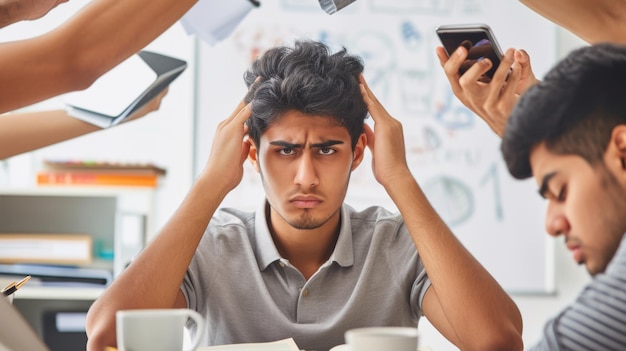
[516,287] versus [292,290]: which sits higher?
[292,290]

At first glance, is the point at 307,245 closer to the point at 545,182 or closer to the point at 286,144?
the point at 286,144

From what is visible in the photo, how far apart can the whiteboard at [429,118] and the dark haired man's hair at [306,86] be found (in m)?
1.30

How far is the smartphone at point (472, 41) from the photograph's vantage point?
4.77 feet

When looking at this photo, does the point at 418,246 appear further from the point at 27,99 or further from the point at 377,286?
the point at 27,99

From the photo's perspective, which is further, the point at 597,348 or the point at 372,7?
the point at 372,7

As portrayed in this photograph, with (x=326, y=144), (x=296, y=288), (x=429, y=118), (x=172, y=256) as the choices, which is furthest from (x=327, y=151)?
(x=429, y=118)

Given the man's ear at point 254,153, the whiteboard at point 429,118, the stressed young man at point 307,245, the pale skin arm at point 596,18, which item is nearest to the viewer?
the pale skin arm at point 596,18

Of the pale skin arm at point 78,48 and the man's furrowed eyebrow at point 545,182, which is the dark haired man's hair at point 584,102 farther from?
the pale skin arm at point 78,48

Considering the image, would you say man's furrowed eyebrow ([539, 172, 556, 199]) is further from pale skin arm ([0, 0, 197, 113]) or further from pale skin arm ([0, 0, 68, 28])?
pale skin arm ([0, 0, 68, 28])

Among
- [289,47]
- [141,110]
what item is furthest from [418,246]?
[141,110]

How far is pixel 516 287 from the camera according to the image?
315cm

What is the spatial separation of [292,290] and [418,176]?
1.56 m

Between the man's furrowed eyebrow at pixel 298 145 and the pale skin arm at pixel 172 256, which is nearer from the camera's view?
the pale skin arm at pixel 172 256

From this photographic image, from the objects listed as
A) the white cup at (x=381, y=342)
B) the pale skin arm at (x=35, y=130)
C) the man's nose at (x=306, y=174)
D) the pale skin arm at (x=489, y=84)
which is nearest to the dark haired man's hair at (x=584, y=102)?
the white cup at (x=381, y=342)
